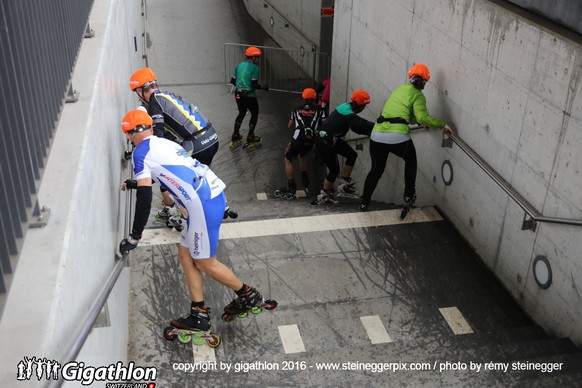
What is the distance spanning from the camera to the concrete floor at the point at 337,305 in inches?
191

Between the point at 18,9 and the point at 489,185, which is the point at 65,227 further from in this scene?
the point at 489,185

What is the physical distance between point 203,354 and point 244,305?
0.54 metres

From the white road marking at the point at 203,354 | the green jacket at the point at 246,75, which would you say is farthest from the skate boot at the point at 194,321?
the green jacket at the point at 246,75

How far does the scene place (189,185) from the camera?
4770 millimetres

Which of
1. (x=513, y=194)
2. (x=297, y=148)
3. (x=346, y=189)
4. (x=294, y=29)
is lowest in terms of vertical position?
(x=346, y=189)

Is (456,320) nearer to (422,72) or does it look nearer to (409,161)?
(409,161)

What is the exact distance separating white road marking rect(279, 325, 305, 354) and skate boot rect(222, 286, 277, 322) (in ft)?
0.87

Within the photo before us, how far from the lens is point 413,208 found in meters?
7.55

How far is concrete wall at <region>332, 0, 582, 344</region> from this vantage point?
5082 millimetres

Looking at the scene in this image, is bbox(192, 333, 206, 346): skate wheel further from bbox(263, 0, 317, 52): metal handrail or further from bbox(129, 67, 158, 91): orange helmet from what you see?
bbox(263, 0, 317, 52): metal handrail

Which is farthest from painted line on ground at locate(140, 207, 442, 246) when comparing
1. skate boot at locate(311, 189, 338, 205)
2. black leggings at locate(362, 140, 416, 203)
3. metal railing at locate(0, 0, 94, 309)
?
metal railing at locate(0, 0, 94, 309)

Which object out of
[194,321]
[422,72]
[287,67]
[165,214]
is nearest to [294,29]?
[287,67]

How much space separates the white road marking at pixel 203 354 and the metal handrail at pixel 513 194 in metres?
2.78

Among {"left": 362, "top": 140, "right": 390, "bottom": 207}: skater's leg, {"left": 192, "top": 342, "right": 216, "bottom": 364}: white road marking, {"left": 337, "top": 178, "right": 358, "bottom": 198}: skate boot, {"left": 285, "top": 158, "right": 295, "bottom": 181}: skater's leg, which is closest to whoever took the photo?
{"left": 192, "top": 342, "right": 216, "bottom": 364}: white road marking
